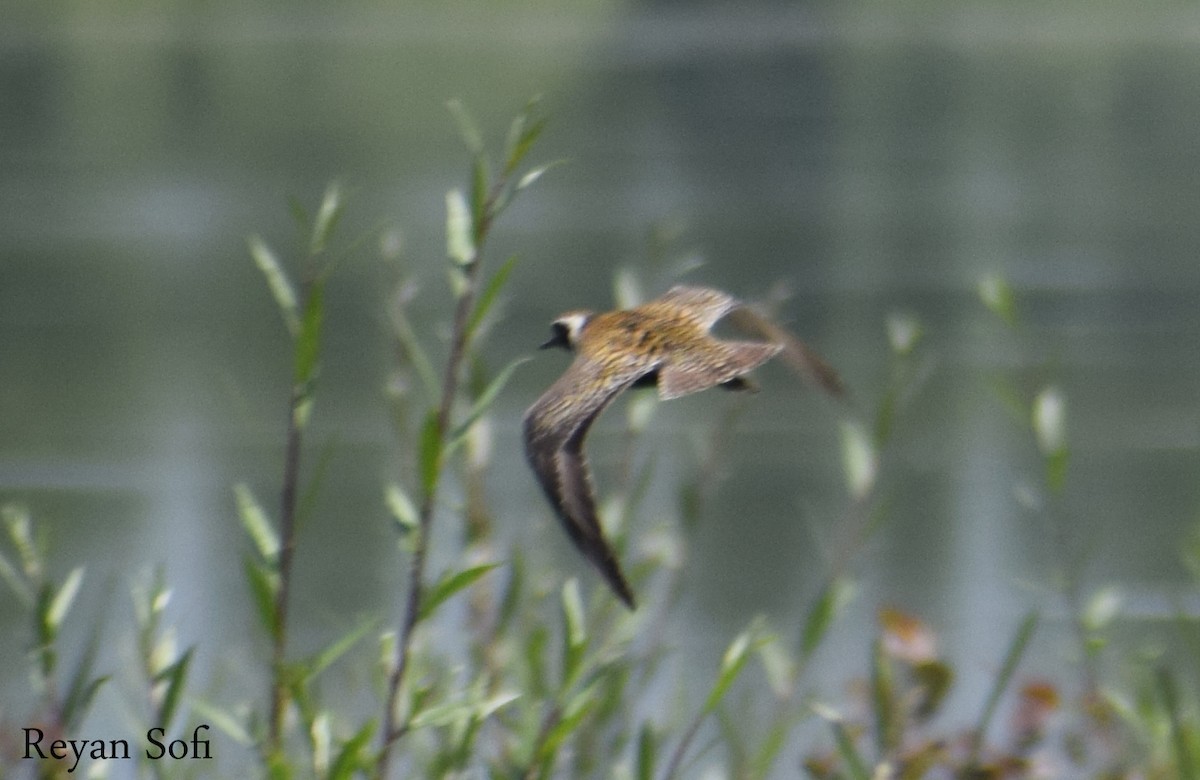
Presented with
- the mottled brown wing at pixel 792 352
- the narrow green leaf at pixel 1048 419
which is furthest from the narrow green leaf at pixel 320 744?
the narrow green leaf at pixel 1048 419

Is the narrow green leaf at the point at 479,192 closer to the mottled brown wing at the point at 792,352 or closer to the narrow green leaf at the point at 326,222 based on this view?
the narrow green leaf at the point at 326,222

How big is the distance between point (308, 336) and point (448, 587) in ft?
0.65


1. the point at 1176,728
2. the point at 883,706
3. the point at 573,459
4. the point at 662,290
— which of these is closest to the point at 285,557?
the point at 573,459

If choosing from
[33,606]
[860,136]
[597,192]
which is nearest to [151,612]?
[33,606]

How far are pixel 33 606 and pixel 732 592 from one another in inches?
84.9

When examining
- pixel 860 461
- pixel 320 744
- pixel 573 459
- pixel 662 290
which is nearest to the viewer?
pixel 573 459

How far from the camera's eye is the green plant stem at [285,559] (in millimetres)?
1134

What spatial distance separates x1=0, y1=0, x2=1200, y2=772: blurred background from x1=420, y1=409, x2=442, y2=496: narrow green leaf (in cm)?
8

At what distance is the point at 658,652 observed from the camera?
156 cm

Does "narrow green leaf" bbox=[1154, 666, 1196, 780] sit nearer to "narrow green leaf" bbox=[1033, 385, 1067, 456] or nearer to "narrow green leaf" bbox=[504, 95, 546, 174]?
"narrow green leaf" bbox=[1033, 385, 1067, 456]

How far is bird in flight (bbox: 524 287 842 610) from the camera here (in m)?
0.91

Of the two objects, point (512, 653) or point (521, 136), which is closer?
point (521, 136)

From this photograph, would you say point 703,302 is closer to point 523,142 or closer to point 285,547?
point 523,142

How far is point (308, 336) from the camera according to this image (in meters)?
1.13
